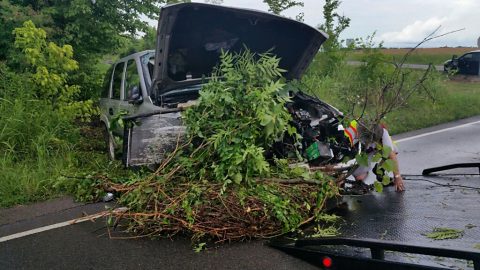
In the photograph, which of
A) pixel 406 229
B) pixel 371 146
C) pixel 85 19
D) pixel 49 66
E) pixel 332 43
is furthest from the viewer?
pixel 332 43

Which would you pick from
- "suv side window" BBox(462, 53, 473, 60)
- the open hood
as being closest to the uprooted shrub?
the open hood

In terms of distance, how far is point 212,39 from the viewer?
18.1ft

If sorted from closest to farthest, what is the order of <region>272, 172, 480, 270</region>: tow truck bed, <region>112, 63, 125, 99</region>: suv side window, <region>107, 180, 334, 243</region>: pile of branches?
<region>272, 172, 480, 270</region>: tow truck bed, <region>107, 180, 334, 243</region>: pile of branches, <region>112, 63, 125, 99</region>: suv side window

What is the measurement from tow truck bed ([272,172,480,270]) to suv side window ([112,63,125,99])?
4.55m

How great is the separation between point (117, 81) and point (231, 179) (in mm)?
4385

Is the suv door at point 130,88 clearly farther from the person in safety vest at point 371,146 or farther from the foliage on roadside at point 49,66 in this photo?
the person in safety vest at point 371,146

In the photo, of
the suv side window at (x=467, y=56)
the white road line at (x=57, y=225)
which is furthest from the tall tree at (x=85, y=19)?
the suv side window at (x=467, y=56)

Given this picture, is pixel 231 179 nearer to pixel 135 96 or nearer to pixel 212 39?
→ pixel 212 39

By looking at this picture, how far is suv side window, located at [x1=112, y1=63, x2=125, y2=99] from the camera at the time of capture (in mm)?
7698

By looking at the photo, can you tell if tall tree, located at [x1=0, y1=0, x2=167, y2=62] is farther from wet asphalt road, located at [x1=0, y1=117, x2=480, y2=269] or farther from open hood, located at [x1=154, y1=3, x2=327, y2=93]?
wet asphalt road, located at [x1=0, y1=117, x2=480, y2=269]

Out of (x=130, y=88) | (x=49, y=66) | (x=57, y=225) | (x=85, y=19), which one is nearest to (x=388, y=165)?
(x=57, y=225)

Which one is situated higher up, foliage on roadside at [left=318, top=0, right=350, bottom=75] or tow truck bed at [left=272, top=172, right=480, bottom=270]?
foliage on roadside at [left=318, top=0, right=350, bottom=75]

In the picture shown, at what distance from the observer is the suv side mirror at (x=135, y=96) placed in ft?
20.5

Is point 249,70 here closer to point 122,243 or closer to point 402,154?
point 122,243
